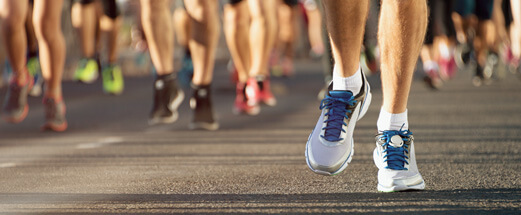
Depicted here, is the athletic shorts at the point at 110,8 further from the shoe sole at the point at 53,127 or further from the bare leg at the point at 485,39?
the bare leg at the point at 485,39

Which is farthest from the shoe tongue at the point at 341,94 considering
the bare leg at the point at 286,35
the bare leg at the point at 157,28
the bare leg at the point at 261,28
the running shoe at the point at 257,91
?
the bare leg at the point at 286,35

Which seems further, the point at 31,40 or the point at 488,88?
the point at 488,88

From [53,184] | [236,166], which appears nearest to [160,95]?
[236,166]

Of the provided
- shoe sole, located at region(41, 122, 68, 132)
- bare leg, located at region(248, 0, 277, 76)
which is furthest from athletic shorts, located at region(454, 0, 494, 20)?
shoe sole, located at region(41, 122, 68, 132)

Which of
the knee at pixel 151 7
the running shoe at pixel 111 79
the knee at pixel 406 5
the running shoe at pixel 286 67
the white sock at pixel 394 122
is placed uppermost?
the knee at pixel 406 5

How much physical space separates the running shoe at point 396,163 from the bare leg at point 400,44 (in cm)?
10

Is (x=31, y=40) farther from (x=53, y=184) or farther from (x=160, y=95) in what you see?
(x=53, y=184)

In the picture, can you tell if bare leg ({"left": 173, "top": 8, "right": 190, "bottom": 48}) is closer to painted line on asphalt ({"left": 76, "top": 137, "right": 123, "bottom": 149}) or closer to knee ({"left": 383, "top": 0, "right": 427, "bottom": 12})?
painted line on asphalt ({"left": 76, "top": 137, "right": 123, "bottom": 149})

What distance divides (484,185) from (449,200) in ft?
1.18

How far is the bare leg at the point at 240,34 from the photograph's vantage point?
6504 millimetres

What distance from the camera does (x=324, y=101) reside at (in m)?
3.03

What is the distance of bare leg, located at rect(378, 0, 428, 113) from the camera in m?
2.96

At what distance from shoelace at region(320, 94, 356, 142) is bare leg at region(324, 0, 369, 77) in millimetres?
109

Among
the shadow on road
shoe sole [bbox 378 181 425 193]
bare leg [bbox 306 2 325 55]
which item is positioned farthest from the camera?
bare leg [bbox 306 2 325 55]
